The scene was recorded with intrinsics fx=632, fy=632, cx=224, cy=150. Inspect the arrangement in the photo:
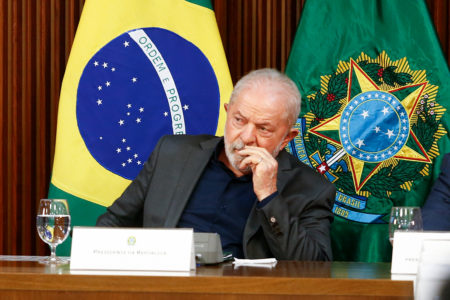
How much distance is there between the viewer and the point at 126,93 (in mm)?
2924

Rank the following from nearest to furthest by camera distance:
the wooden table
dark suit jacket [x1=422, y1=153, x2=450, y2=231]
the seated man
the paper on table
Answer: the wooden table, the paper on table, the seated man, dark suit jacket [x1=422, y1=153, x2=450, y2=231]

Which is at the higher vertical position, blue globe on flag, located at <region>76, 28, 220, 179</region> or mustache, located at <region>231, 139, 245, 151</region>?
blue globe on flag, located at <region>76, 28, 220, 179</region>

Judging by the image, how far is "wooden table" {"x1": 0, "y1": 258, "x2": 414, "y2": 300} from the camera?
4.14 ft

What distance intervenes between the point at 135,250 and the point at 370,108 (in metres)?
1.77

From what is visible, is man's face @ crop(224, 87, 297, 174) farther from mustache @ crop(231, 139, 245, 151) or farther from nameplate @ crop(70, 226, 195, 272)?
nameplate @ crop(70, 226, 195, 272)

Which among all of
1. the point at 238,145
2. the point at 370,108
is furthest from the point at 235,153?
the point at 370,108

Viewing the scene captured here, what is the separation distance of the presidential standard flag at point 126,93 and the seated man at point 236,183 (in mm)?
424

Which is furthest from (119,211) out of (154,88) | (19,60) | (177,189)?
(19,60)

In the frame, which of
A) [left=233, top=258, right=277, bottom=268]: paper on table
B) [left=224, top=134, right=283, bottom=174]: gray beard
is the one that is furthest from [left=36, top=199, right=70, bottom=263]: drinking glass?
[left=224, top=134, right=283, bottom=174]: gray beard

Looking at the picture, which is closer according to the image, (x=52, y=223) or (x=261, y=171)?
(x=52, y=223)

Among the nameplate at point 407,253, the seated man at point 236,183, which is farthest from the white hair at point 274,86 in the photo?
the nameplate at point 407,253

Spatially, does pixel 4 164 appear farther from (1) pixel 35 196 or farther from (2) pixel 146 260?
(2) pixel 146 260

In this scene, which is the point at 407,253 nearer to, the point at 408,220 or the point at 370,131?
the point at 408,220

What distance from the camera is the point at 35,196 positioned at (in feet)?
10.8
